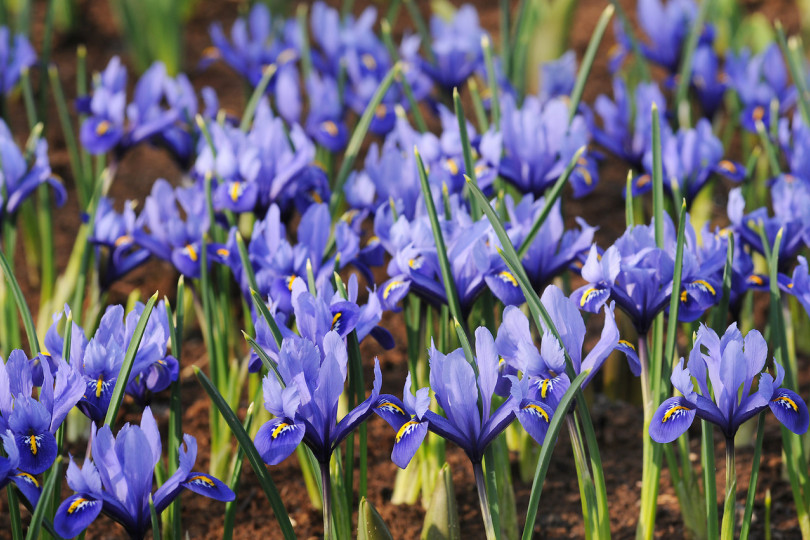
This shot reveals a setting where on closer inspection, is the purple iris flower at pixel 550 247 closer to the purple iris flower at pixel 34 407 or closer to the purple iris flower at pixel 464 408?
the purple iris flower at pixel 464 408

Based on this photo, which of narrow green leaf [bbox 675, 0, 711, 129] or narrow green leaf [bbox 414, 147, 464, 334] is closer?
narrow green leaf [bbox 414, 147, 464, 334]

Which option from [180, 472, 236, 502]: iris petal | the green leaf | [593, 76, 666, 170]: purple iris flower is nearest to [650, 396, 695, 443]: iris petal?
the green leaf

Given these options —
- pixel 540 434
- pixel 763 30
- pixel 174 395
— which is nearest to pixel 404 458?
pixel 540 434

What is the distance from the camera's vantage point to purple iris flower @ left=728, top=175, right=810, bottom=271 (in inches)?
85.5

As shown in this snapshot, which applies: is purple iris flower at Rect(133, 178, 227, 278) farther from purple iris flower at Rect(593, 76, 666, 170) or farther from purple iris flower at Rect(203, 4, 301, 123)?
purple iris flower at Rect(593, 76, 666, 170)

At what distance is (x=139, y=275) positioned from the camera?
11.7 ft

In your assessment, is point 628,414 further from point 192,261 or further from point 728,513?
point 192,261

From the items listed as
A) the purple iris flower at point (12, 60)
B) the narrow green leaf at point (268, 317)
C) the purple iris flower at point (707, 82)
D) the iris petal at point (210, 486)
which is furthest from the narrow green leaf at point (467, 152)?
the purple iris flower at point (12, 60)

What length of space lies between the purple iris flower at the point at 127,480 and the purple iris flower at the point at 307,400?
0.14 m

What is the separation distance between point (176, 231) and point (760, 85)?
2.32 metres

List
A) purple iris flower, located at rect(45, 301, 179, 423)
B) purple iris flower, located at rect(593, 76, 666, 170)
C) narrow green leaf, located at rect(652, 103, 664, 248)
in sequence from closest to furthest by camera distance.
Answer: purple iris flower, located at rect(45, 301, 179, 423), narrow green leaf, located at rect(652, 103, 664, 248), purple iris flower, located at rect(593, 76, 666, 170)

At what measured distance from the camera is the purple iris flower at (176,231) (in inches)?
91.7

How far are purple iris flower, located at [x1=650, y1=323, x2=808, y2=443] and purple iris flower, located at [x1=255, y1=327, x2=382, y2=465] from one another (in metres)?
0.57

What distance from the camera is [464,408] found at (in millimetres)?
1623
